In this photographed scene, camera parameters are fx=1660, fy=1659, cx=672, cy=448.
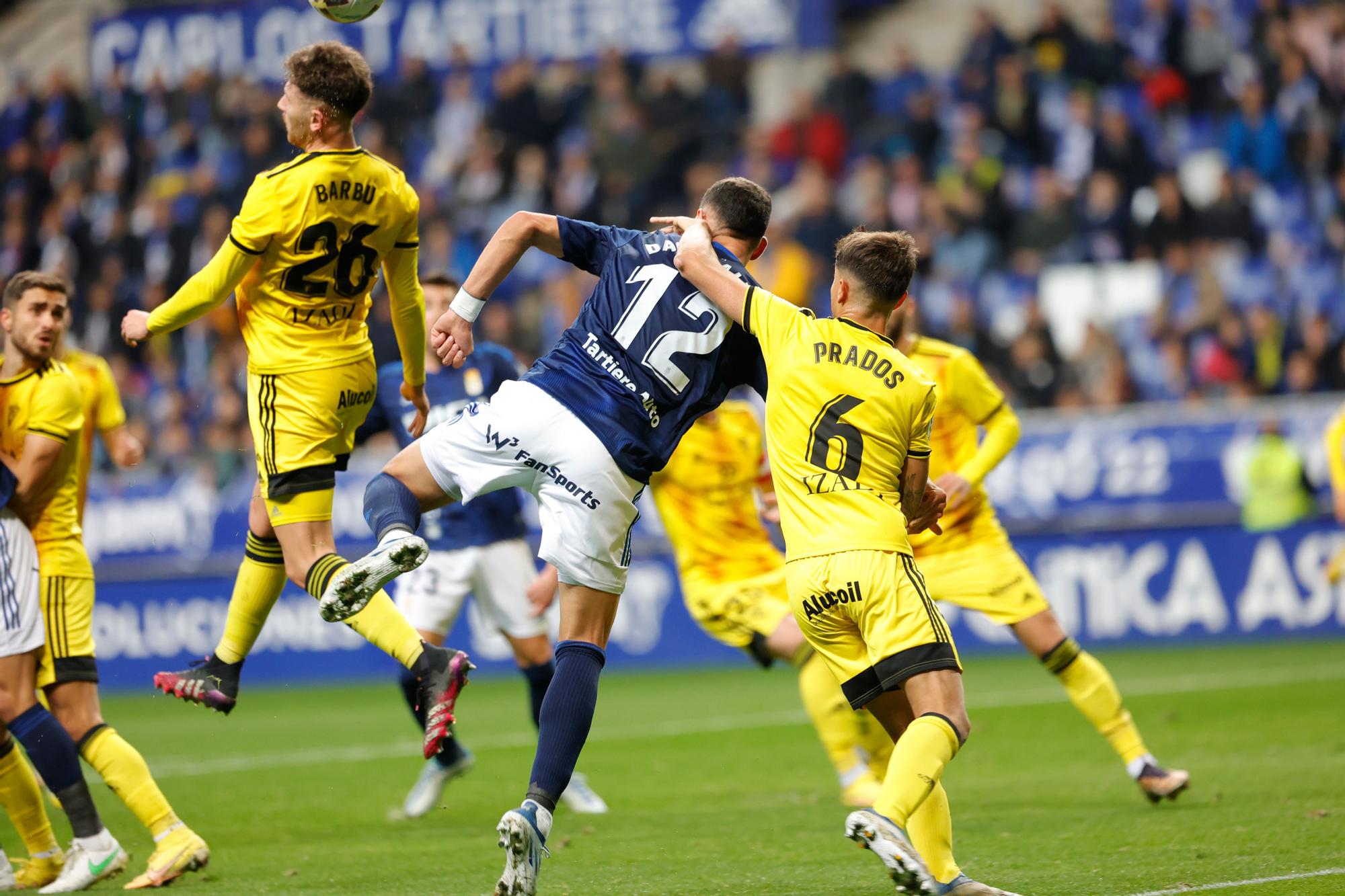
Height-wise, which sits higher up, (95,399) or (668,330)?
(668,330)

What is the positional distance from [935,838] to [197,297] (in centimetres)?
321

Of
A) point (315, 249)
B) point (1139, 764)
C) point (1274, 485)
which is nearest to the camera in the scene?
point (315, 249)

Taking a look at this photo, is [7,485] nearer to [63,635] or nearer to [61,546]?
[61,546]

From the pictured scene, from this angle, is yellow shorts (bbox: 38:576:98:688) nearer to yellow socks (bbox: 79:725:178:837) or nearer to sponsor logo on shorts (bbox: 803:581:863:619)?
yellow socks (bbox: 79:725:178:837)

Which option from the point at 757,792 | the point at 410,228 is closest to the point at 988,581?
the point at 757,792

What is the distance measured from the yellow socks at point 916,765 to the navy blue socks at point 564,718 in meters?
1.01

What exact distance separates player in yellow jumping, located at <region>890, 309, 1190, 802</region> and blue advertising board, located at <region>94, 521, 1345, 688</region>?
7277 mm

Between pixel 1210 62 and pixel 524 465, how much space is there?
1497cm

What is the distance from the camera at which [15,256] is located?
2177 centimetres

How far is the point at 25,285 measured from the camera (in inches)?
266

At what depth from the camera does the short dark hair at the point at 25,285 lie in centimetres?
675

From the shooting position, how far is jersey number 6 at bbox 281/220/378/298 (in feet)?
20.4

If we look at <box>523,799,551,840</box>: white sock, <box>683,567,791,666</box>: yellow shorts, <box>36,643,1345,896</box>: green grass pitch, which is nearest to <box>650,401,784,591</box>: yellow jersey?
<box>683,567,791,666</box>: yellow shorts

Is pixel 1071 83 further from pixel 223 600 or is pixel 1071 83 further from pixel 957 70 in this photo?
pixel 223 600
